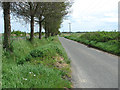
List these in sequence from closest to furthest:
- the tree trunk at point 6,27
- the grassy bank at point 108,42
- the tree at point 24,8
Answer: the tree trunk at point 6,27
the tree at point 24,8
the grassy bank at point 108,42

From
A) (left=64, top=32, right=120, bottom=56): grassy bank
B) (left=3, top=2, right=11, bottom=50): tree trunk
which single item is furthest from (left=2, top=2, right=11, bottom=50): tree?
(left=64, top=32, right=120, bottom=56): grassy bank

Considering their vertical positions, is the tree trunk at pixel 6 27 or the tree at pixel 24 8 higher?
the tree at pixel 24 8

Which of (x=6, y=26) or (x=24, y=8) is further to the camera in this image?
(x=24, y=8)

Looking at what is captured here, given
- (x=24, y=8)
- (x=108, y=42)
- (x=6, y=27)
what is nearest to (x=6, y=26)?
(x=6, y=27)

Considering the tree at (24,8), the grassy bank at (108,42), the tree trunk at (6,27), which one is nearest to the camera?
the tree trunk at (6,27)

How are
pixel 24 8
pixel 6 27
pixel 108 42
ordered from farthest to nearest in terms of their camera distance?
pixel 108 42, pixel 24 8, pixel 6 27

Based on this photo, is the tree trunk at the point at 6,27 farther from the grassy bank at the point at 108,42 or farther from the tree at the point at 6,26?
the grassy bank at the point at 108,42

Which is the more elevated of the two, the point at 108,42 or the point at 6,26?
the point at 6,26

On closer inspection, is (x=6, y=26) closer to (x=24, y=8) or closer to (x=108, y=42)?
(x=24, y=8)

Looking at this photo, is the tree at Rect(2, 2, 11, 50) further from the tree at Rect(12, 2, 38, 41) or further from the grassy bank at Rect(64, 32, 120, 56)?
the grassy bank at Rect(64, 32, 120, 56)

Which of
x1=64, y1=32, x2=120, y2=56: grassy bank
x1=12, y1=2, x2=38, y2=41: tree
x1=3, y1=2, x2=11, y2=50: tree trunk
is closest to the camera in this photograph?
x1=3, y1=2, x2=11, y2=50: tree trunk

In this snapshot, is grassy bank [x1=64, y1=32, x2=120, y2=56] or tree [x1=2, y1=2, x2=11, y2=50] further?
grassy bank [x1=64, y1=32, x2=120, y2=56]

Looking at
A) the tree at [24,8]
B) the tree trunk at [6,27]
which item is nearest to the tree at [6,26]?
the tree trunk at [6,27]

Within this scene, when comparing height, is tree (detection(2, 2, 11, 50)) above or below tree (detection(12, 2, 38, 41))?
below
